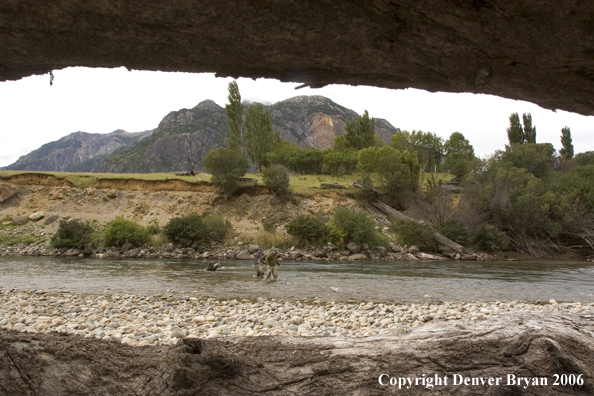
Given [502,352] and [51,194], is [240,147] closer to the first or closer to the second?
[51,194]

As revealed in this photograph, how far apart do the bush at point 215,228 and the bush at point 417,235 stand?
17.0 m

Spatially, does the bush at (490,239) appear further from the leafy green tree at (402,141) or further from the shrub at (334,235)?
the leafy green tree at (402,141)

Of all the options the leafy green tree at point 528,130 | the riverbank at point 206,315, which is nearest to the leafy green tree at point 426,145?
the leafy green tree at point 528,130

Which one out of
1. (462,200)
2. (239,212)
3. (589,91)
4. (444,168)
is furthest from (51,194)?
(444,168)

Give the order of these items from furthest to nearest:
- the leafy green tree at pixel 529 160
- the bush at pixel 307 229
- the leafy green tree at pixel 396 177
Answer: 1. the leafy green tree at pixel 529 160
2. the leafy green tree at pixel 396 177
3. the bush at pixel 307 229

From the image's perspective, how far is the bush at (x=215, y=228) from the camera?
112ft


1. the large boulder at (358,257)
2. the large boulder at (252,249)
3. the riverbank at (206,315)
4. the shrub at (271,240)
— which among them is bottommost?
the large boulder at (358,257)

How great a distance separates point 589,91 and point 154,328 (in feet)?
27.0

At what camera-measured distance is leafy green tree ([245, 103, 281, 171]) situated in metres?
62.7

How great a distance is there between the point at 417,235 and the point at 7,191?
140 ft

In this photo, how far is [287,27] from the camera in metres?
2.33

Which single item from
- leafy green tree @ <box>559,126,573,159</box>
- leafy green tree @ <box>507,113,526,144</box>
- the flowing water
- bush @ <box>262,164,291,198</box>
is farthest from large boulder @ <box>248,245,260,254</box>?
leafy green tree @ <box>559,126,573,159</box>

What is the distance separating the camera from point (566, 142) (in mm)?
72812

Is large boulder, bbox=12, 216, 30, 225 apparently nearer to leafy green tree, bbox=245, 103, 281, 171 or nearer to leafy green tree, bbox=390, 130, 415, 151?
leafy green tree, bbox=245, 103, 281, 171
